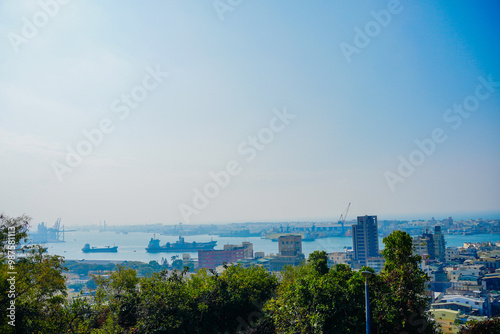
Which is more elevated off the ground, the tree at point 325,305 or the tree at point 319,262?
the tree at point 319,262

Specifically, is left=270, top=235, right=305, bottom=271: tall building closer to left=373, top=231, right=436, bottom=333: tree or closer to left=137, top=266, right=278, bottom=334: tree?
left=137, top=266, right=278, bottom=334: tree

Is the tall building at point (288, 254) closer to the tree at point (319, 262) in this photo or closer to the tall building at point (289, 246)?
the tall building at point (289, 246)

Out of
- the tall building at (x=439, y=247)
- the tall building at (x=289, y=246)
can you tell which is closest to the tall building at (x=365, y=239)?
the tall building at (x=439, y=247)

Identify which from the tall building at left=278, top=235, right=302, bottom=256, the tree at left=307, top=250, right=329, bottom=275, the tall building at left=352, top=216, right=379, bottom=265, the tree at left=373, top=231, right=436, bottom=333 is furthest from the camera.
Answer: the tall building at left=352, top=216, right=379, bottom=265

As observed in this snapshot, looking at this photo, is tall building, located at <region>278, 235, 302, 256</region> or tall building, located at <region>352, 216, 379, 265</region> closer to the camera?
tall building, located at <region>278, 235, 302, 256</region>

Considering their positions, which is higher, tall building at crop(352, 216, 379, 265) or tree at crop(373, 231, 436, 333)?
tree at crop(373, 231, 436, 333)

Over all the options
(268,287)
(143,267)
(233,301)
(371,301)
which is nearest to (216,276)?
(233,301)

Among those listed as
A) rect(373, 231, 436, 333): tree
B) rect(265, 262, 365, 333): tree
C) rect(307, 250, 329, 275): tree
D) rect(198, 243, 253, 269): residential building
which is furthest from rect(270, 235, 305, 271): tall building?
rect(373, 231, 436, 333): tree
